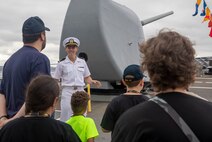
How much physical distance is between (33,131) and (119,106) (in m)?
1.25

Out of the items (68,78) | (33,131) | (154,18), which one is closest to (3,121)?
(33,131)

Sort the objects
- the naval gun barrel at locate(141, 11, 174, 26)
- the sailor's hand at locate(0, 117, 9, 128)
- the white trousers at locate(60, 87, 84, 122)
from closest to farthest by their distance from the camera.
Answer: the sailor's hand at locate(0, 117, 9, 128) < the white trousers at locate(60, 87, 84, 122) < the naval gun barrel at locate(141, 11, 174, 26)

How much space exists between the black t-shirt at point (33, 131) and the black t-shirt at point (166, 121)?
0.59 meters

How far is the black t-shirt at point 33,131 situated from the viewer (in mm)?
2012

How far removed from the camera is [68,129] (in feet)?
6.93

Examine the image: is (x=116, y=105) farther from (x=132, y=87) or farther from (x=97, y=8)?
(x=97, y=8)

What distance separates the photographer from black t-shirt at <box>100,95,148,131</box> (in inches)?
123

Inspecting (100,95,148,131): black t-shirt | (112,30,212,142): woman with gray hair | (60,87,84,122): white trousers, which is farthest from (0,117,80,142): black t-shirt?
(60,87,84,122): white trousers

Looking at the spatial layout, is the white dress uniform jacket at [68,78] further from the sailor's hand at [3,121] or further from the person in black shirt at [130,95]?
the sailor's hand at [3,121]

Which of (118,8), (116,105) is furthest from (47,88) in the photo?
(118,8)

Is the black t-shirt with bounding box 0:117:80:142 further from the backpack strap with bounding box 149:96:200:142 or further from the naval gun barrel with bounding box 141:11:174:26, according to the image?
the naval gun barrel with bounding box 141:11:174:26

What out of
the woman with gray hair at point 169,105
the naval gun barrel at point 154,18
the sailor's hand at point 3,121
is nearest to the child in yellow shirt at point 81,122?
the sailor's hand at point 3,121

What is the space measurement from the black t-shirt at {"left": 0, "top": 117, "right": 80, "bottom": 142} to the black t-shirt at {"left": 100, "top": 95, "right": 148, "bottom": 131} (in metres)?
1.12

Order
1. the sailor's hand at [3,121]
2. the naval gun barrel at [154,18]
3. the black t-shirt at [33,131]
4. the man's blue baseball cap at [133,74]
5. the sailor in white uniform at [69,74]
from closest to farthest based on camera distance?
1. the black t-shirt at [33,131]
2. the sailor's hand at [3,121]
3. the man's blue baseball cap at [133,74]
4. the sailor in white uniform at [69,74]
5. the naval gun barrel at [154,18]
